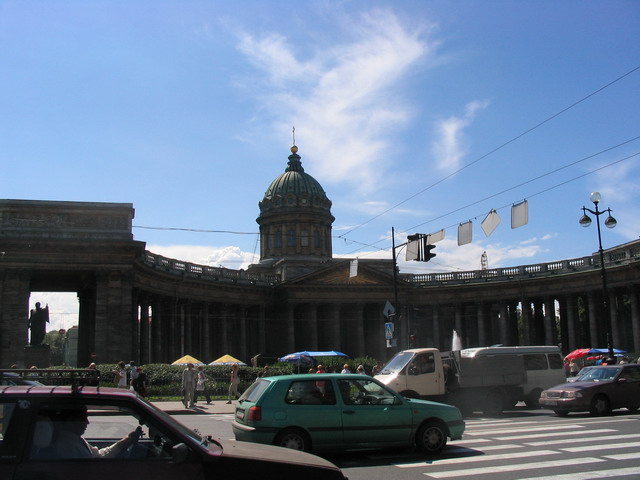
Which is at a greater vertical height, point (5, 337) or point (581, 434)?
point (5, 337)

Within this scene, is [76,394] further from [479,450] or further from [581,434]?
[581,434]

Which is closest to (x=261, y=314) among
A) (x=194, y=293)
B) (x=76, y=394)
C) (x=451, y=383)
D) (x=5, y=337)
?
(x=194, y=293)

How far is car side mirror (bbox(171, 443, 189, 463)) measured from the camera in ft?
20.1

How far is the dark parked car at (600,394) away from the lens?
21.0m

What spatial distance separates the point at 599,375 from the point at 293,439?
44.5 feet

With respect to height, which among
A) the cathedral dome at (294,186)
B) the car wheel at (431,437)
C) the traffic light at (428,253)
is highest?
the cathedral dome at (294,186)

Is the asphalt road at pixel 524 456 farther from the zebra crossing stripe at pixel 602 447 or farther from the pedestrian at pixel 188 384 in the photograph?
the pedestrian at pixel 188 384

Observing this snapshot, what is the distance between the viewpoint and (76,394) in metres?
6.36

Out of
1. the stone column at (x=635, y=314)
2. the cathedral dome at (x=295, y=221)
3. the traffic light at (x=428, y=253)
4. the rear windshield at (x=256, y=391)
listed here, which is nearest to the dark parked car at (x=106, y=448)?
the rear windshield at (x=256, y=391)

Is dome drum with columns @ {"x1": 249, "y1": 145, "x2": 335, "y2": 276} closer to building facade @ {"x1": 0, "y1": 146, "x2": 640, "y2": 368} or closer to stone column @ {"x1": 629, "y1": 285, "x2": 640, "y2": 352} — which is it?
building facade @ {"x1": 0, "y1": 146, "x2": 640, "y2": 368}

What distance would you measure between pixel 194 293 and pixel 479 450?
48876 mm

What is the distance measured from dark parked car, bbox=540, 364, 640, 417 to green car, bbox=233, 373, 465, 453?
27.1 feet

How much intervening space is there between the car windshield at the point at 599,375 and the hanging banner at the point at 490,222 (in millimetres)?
6105

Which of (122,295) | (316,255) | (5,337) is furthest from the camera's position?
(316,255)
